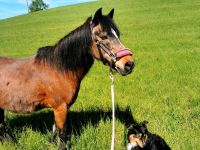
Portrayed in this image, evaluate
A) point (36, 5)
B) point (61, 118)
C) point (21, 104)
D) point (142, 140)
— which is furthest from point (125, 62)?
point (36, 5)

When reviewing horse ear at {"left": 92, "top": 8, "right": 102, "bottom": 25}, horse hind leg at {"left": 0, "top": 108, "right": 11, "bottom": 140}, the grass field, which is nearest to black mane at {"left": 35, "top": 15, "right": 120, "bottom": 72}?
horse ear at {"left": 92, "top": 8, "right": 102, "bottom": 25}

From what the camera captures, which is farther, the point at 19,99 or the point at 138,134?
the point at 19,99

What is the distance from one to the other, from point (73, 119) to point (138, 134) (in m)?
2.42

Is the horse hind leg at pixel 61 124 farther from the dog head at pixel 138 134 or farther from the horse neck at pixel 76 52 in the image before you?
the dog head at pixel 138 134

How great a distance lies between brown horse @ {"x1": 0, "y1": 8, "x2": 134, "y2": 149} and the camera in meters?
5.43

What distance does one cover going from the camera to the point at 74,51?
575 cm

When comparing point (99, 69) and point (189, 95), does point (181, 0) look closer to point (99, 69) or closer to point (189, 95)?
point (99, 69)

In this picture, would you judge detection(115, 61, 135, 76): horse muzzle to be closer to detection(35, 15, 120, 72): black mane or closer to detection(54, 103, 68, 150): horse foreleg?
detection(35, 15, 120, 72): black mane

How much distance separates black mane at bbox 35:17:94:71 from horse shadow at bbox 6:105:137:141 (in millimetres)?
1397

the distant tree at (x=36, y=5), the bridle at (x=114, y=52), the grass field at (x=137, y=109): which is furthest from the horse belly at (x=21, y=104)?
the distant tree at (x=36, y=5)

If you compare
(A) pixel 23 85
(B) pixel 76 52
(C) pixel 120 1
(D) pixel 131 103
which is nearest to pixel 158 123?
(D) pixel 131 103

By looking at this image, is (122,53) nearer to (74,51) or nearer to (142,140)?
(74,51)

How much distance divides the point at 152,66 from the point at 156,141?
718 cm

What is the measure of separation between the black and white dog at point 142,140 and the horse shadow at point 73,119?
1.59 meters
